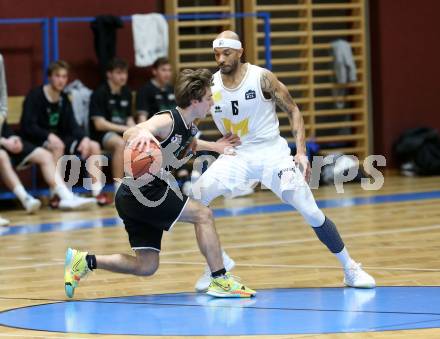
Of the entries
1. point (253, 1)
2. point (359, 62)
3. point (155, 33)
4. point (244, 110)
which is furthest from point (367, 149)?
point (244, 110)

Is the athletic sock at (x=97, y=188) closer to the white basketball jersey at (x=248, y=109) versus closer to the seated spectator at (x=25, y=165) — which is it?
the seated spectator at (x=25, y=165)

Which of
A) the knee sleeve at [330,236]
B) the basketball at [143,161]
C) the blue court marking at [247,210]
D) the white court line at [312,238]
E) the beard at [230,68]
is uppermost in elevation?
the beard at [230,68]

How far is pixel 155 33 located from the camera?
13.4 m

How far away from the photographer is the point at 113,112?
12719mm

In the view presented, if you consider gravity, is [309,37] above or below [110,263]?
above

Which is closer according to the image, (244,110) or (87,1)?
(244,110)

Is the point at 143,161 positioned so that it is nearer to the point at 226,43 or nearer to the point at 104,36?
the point at 226,43

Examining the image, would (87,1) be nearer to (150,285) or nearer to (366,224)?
(366,224)

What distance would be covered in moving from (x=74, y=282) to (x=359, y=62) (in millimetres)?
9525

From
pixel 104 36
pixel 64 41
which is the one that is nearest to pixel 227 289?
pixel 104 36

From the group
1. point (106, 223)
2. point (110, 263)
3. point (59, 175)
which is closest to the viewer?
point (110, 263)

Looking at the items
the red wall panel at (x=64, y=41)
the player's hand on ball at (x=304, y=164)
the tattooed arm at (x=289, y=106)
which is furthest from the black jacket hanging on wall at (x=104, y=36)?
the player's hand on ball at (x=304, y=164)

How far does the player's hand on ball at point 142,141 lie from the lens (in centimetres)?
621

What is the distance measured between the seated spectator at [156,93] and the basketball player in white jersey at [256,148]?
536 cm
